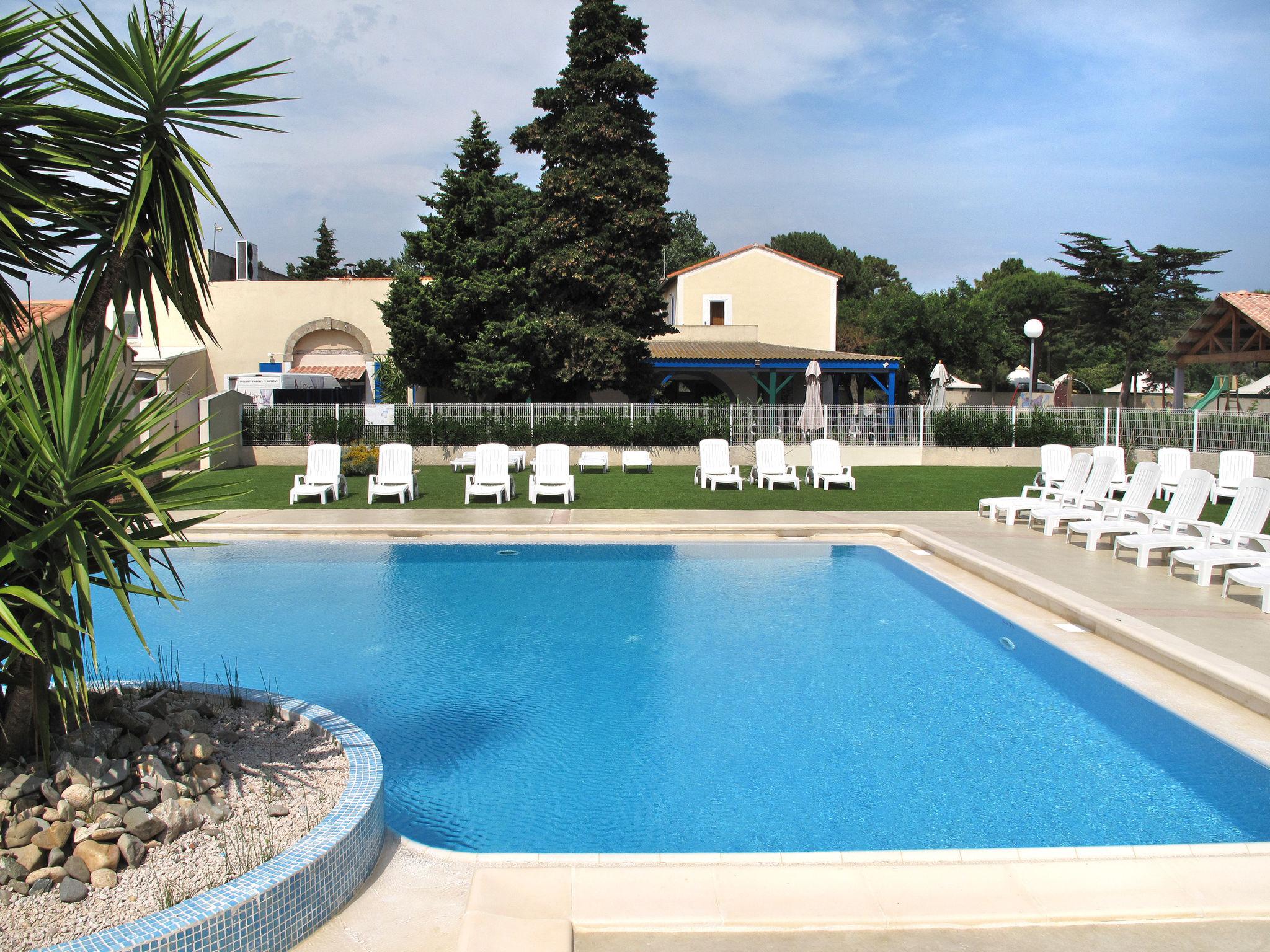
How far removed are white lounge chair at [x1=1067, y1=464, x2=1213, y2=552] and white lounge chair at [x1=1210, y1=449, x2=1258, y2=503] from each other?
4598 millimetres

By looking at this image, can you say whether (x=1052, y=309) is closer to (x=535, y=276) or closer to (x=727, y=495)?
(x=535, y=276)

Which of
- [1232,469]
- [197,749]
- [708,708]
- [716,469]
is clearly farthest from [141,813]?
[1232,469]

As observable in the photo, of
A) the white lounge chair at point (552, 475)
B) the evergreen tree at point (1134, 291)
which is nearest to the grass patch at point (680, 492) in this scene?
the white lounge chair at point (552, 475)

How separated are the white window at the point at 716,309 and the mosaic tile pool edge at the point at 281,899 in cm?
3809

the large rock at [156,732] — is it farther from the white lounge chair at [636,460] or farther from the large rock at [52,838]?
the white lounge chair at [636,460]

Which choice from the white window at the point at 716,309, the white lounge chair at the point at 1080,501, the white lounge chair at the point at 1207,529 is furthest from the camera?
the white window at the point at 716,309

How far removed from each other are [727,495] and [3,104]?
14.8 meters

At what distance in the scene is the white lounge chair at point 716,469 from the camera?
18.9 meters

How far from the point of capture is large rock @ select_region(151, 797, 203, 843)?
12.1ft

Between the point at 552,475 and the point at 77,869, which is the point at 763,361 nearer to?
the point at 552,475

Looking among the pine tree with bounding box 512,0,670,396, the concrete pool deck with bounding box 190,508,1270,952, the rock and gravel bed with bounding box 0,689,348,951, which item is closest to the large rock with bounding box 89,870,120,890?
the rock and gravel bed with bounding box 0,689,348,951

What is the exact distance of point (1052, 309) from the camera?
64750mm

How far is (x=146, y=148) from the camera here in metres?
4.29

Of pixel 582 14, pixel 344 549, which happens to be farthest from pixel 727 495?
pixel 582 14
